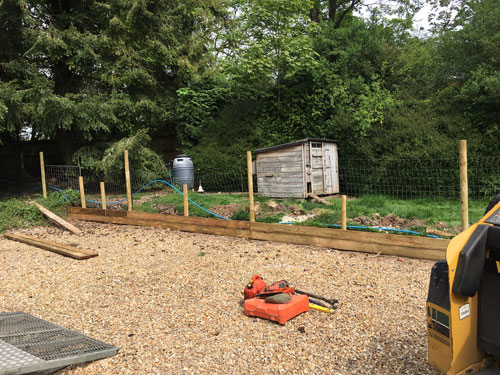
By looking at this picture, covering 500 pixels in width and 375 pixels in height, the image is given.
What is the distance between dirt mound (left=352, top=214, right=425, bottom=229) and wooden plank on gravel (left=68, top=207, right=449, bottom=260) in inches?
31.4

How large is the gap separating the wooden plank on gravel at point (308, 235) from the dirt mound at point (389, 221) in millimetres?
799

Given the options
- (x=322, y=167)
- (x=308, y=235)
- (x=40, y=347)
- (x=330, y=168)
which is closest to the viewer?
(x=40, y=347)

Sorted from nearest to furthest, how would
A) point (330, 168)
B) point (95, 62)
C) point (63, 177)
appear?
1. point (330, 168)
2. point (63, 177)
3. point (95, 62)

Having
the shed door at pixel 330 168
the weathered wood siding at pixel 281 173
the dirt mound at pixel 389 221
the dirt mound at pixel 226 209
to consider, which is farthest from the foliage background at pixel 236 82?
the dirt mound at pixel 226 209

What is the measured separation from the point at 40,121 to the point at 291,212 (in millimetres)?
9120

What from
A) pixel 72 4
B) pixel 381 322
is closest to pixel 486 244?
pixel 381 322

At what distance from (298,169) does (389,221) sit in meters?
3.54

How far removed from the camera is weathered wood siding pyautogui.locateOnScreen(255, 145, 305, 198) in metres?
9.66

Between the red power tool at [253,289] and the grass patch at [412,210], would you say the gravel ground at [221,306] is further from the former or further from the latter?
the grass patch at [412,210]

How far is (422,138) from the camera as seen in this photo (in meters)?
9.78

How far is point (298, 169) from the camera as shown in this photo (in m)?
9.64

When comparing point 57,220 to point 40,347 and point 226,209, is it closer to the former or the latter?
point 226,209

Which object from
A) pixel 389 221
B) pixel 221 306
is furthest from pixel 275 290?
pixel 389 221

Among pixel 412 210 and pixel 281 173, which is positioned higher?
pixel 281 173
